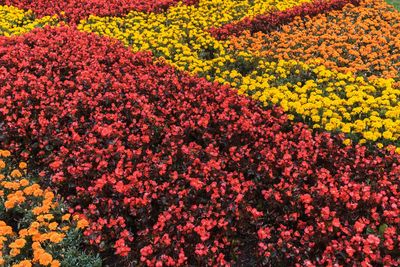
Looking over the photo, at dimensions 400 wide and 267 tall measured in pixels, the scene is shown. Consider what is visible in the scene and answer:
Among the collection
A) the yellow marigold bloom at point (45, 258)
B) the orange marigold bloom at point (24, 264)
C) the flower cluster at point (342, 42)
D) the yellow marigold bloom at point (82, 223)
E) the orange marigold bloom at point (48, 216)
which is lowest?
the flower cluster at point (342, 42)

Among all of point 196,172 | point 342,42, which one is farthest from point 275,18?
point 196,172

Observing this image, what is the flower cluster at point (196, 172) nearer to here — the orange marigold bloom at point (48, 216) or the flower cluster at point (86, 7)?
the orange marigold bloom at point (48, 216)

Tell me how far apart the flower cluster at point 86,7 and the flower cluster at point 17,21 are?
29 cm

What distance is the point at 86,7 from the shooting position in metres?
11.3

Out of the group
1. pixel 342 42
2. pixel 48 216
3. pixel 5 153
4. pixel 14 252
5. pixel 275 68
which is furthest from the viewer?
pixel 342 42

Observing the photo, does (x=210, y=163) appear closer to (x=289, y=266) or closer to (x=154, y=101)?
(x=289, y=266)

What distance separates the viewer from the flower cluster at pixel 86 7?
10.9m

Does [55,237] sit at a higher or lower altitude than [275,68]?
higher

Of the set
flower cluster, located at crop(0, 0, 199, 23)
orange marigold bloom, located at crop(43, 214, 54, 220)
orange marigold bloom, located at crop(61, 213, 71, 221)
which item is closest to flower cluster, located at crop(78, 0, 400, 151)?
flower cluster, located at crop(0, 0, 199, 23)

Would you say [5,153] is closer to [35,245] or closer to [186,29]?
[35,245]

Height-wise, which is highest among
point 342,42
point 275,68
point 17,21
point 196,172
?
point 17,21

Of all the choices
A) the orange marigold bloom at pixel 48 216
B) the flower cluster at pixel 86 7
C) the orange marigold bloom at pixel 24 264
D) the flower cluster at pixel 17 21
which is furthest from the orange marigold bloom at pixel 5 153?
the flower cluster at pixel 86 7

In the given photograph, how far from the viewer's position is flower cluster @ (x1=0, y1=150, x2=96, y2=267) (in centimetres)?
402

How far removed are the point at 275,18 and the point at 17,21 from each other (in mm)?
6480
